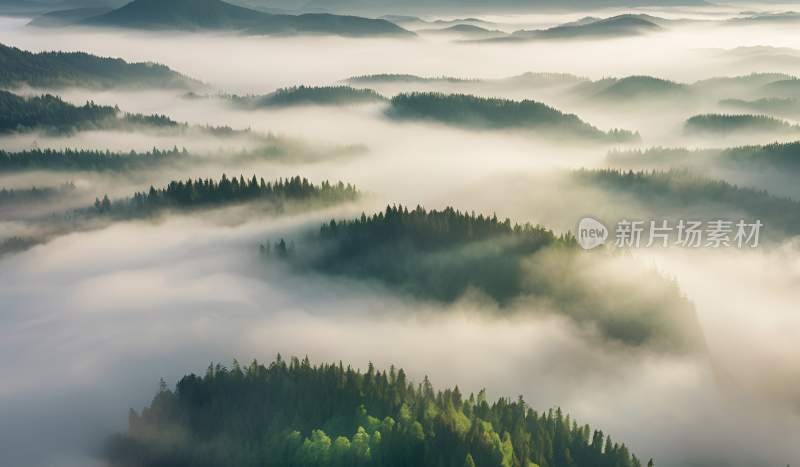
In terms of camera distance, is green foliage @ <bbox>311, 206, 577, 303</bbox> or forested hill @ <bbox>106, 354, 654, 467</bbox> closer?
forested hill @ <bbox>106, 354, 654, 467</bbox>

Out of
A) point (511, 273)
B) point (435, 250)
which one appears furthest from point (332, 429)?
point (435, 250)

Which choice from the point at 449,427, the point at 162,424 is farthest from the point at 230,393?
the point at 449,427

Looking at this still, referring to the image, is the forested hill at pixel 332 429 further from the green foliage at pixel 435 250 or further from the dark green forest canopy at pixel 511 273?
the green foliage at pixel 435 250

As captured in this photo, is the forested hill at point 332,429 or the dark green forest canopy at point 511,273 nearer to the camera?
the forested hill at point 332,429

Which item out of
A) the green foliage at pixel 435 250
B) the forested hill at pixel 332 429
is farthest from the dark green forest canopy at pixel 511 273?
the forested hill at pixel 332 429

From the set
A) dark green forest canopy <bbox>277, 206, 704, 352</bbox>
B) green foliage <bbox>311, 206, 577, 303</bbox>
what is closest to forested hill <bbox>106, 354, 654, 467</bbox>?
dark green forest canopy <bbox>277, 206, 704, 352</bbox>

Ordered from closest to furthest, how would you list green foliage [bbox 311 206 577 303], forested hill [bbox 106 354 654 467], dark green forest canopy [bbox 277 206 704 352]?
1. forested hill [bbox 106 354 654 467]
2. dark green forest canopy [bbox 277 206 704 352]
3. green foliage [bbox 311 206 577 303]

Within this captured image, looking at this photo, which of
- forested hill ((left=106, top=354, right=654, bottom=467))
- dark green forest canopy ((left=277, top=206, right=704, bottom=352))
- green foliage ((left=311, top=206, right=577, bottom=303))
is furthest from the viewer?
green foliage ((left=311, top=206, right=577, bottom=303))

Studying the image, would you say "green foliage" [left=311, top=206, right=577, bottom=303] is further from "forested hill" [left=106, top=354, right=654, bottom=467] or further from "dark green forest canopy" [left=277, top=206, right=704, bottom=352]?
"forested hill" [left=106, top=354, right=654, bottom=467]
